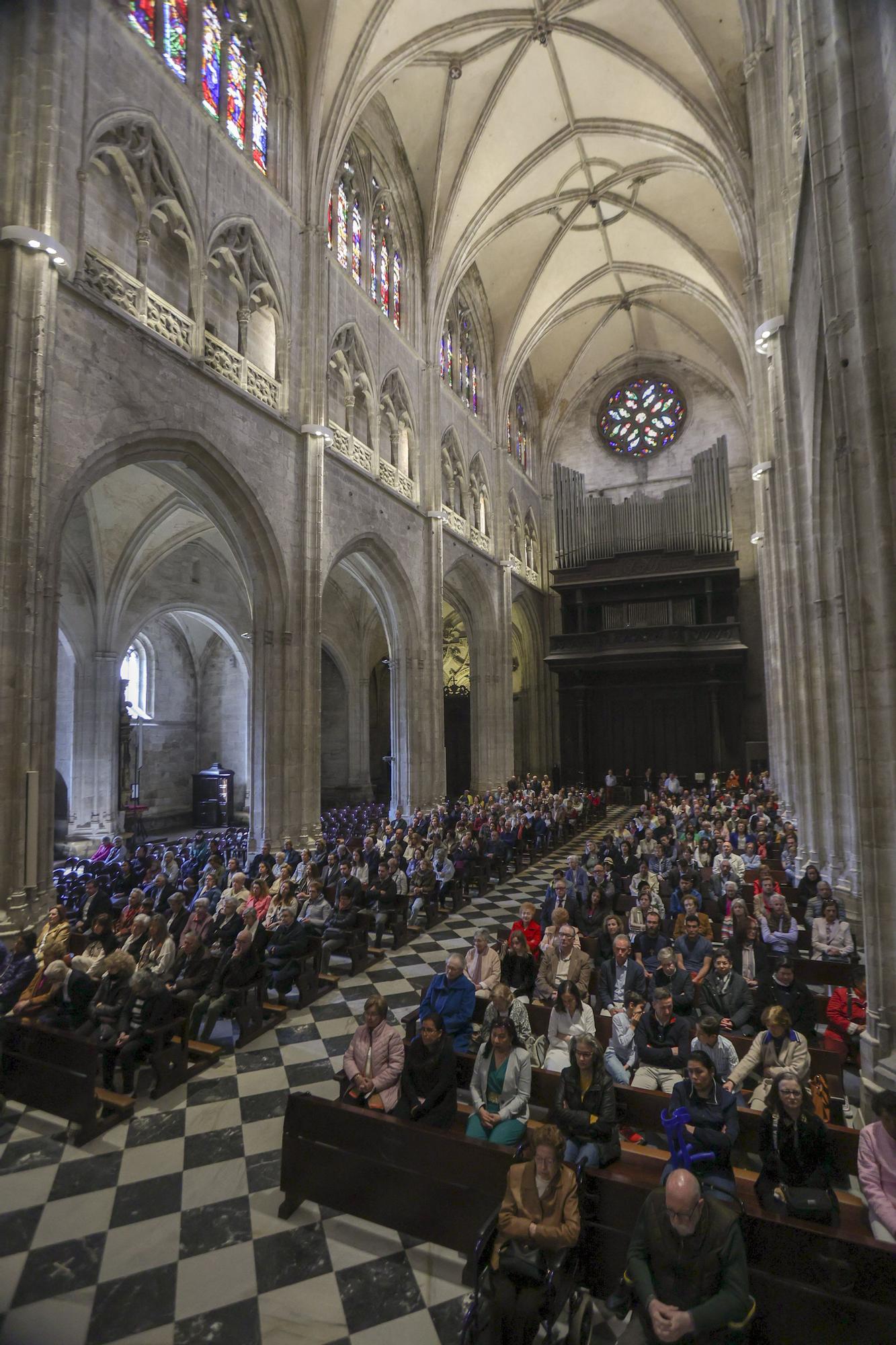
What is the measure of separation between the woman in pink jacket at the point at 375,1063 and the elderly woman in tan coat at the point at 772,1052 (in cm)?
211

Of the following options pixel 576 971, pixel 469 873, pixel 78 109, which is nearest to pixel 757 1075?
pixel 576 971

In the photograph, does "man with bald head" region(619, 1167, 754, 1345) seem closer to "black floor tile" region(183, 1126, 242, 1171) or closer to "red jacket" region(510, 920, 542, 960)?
"black floor tile" region(183, 1126, 242, 1171)

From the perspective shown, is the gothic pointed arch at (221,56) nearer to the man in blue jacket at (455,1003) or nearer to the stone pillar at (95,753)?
the stone pillar at (95,753)

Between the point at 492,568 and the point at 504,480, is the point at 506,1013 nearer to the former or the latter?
the point at 492,568

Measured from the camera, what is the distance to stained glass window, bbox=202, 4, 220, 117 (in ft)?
42.5

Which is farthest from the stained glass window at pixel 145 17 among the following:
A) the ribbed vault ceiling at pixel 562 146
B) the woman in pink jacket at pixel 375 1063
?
the woman in pink jacket at pixel 375 1063

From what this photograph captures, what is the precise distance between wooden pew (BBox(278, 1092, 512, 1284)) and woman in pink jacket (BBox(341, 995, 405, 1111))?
1.71 ft

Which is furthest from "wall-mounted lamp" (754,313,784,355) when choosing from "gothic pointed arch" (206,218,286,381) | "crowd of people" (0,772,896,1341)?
"gothic pointed arch" (206,218,286,381)

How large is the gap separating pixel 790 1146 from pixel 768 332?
12.0 meters

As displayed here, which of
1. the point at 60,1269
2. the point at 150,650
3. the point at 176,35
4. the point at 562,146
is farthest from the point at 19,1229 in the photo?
the point at 562,146

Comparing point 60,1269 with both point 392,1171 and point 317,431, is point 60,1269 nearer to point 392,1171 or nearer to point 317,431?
point 392,1171

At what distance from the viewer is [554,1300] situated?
10.6ft

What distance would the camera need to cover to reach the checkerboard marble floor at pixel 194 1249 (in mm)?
3445

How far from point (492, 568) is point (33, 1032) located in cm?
2246
